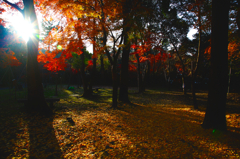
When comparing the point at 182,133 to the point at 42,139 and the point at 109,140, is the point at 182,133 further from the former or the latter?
the point at 42,139

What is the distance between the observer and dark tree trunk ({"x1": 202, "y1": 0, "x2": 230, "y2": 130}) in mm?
3377

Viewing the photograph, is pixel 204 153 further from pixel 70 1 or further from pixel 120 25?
pixel 70 1

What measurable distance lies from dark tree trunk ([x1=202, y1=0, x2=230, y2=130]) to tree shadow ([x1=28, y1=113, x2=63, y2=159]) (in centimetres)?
379

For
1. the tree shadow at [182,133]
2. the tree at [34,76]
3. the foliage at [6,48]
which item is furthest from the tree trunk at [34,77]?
the foliage at [6,48]

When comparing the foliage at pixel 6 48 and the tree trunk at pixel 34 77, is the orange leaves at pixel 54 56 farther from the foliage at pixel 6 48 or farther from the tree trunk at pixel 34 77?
the tree trunk at pixel 34 77

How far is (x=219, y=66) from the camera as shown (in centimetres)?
339

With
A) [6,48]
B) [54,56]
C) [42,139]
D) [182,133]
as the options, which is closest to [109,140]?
[42,139]

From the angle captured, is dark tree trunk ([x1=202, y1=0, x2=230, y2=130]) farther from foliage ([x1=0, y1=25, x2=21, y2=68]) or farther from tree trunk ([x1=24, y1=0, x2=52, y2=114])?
foliage ([x1=0, y1=25, x2=21, y2=68])

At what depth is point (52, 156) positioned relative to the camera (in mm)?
2443

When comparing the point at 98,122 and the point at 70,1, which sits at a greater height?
the point at 70,1

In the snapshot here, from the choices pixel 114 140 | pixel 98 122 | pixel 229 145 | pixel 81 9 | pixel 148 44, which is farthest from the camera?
pixel 148 44

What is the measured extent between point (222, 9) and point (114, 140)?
422 cm

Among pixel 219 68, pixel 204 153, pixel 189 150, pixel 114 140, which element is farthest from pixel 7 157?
pixel 219 68

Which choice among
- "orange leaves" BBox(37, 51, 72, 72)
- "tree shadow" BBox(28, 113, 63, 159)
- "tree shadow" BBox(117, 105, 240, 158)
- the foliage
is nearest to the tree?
"tree shadow" BBox(28, 113, 63, 159)
